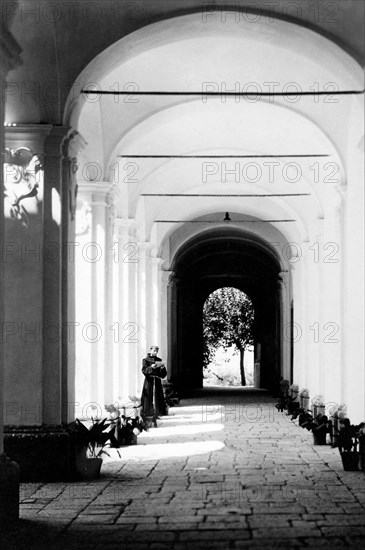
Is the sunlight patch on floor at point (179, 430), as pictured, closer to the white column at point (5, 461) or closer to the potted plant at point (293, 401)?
the potted plant at point (293, 401)

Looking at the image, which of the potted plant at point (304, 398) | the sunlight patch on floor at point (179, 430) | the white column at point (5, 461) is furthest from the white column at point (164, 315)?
the white column at point (5, 461)

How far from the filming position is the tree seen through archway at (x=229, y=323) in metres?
39.8

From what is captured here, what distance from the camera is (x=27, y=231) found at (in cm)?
998

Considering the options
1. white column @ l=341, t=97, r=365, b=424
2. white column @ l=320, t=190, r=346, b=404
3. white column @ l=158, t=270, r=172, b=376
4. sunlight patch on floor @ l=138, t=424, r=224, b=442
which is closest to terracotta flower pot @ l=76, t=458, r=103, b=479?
white column @ l=341, t=97, r=365, b=424

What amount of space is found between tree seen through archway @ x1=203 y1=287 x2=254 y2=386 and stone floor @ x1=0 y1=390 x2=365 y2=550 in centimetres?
2514

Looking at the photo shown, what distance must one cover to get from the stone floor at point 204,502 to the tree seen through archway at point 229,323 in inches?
990

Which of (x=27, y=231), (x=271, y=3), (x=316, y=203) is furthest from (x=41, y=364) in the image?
(x=316, y=203)

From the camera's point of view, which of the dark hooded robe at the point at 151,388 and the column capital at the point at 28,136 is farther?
the dark hooded robe at the point at 151,388

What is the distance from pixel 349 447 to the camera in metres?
10.8

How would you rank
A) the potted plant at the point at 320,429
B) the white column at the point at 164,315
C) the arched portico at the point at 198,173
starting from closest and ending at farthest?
the arched portico at the point at 198,173 < the potted plant at the point at 320,429 < the white column at the point at 164,315

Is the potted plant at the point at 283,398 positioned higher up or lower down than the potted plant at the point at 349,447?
lower down

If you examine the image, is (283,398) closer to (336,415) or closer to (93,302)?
(336,415)

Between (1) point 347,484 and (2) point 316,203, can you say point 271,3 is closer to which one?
(1) point 347,484

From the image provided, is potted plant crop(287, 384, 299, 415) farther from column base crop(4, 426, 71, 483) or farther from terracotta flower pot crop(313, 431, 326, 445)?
column base crop(4, 426, 71, 483)
